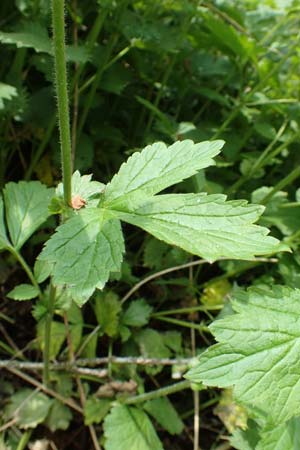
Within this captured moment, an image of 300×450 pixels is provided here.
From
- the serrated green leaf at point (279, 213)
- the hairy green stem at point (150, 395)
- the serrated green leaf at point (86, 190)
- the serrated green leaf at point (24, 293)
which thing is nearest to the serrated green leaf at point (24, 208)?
the serrated green leaf at point (24, 293)

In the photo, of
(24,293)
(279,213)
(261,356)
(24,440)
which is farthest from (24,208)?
(279,213)

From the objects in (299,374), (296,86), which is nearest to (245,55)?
(296,86)

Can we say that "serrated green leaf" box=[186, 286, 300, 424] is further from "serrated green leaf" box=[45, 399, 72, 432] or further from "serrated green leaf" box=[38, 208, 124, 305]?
"serrated green leaf" box=[45, 399, 72, 432]

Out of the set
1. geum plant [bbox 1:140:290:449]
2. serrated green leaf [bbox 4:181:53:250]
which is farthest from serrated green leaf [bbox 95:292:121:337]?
geum plant [bbox 1:140:290:449]

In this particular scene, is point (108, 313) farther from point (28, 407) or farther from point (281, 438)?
point (281, 438)

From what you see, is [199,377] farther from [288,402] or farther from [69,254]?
[69,254]
